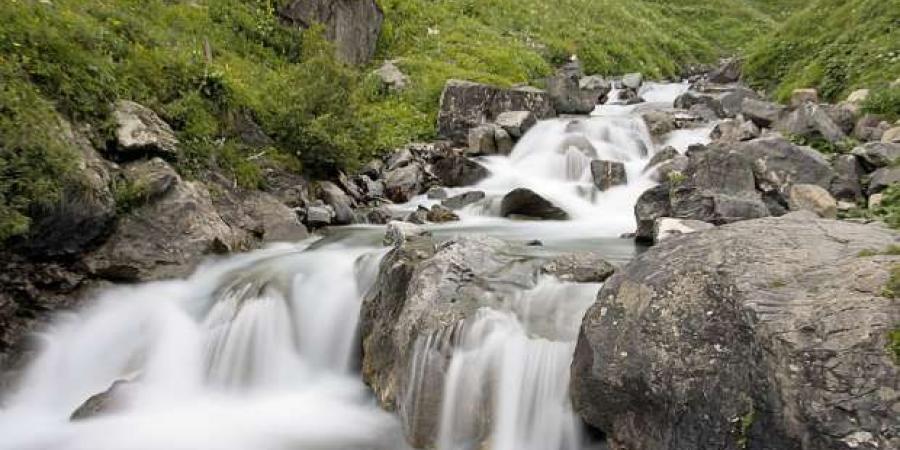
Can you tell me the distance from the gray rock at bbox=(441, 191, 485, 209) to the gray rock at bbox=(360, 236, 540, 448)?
634 centimetres

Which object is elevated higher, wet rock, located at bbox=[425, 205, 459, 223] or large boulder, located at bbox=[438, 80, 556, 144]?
large boulder, located at bbox=[438, 80, 556, 144]

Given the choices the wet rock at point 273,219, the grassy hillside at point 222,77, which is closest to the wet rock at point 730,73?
the grassy hillside at point 222,77

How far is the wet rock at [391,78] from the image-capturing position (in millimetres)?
23750

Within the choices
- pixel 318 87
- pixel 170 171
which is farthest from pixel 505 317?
pixel 318 87

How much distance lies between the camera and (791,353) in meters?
Answer: 4.46

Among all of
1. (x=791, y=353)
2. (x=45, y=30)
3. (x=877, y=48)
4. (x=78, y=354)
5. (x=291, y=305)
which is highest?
(x=877, y=48)

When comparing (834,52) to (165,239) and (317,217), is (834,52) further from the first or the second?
(165,239)

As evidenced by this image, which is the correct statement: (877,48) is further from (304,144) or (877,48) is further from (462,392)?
(462,392)

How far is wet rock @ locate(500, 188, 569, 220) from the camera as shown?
1417 centimetres

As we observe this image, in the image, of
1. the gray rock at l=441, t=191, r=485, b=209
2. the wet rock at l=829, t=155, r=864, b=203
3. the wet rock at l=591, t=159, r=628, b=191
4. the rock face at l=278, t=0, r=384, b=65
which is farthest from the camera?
the rock face at l=278, t=0, r=384, b=65

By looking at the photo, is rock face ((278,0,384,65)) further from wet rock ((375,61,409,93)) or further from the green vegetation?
the green vegetation

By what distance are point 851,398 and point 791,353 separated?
45 cm

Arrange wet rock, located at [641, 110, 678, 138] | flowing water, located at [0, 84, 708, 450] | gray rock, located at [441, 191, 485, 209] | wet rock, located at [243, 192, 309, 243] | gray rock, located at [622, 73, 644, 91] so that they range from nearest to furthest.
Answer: flowing water, located at [0, 84, 708, 450]
wet rock, located at [243, 192, 309, 243]
gray rock, located at [441, 191, 485, 209]
wet rock, located at [641, 110, 678, 138]
gray rock, located at [622, 73, 644, 91]

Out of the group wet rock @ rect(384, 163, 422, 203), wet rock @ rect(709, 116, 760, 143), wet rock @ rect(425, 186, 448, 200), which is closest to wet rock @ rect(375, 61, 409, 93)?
wet rock @ rect(384, 163, 422, 203)
